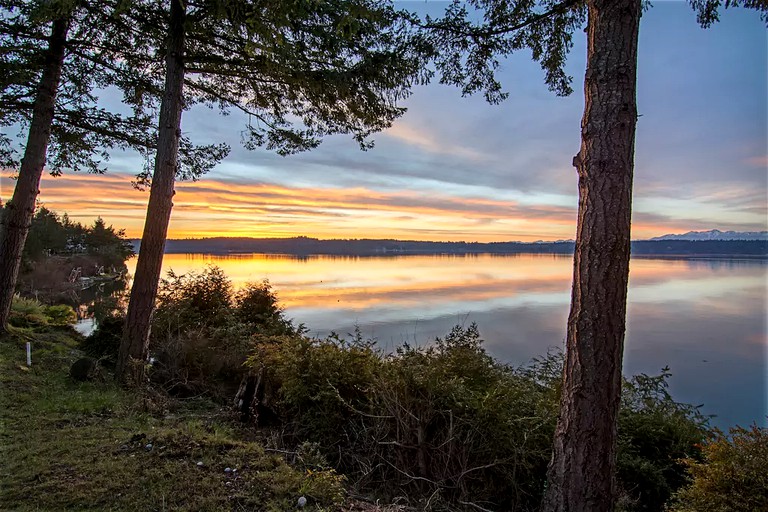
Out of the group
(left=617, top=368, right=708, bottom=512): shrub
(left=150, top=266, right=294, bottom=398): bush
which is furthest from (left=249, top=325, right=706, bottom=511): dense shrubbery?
(left=150, top=266, right=294, bottom=398): bush

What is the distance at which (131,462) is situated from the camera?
3143mm

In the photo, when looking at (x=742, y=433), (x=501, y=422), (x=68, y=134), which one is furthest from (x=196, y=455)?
(x=68, y=134)

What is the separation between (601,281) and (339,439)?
3.06m

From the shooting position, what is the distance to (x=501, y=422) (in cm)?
385

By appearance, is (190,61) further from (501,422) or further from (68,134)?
(501,422)

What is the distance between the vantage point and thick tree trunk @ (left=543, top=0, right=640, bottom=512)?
299cm

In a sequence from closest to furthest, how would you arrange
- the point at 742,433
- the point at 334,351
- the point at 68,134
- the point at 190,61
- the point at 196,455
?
1. the point at 742,433
2. the point at 196,455
3. the point at 334,351
4. the point at 190,61
5. the point at 68,134

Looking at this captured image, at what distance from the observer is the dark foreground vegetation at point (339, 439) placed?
109 inches

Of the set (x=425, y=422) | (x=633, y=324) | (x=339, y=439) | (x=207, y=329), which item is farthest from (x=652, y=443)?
(x=633, y=324)

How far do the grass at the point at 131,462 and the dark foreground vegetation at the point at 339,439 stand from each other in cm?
1

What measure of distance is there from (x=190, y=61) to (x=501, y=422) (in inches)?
258

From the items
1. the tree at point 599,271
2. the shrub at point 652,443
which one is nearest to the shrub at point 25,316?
the tree at point 599,271

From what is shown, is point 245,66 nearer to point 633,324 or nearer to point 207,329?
point 207,329

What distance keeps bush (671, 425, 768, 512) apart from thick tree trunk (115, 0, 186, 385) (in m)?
6.39
